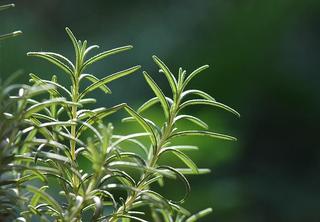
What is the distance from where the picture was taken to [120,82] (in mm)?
2303

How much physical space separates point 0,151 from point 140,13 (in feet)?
7.71

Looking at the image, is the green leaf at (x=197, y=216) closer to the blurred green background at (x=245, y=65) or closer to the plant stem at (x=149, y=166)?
the plant stem at (x=149, y=166)

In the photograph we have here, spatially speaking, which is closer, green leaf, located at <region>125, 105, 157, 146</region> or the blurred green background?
green leaf, located at <region>125, 105, 157, 146</region>

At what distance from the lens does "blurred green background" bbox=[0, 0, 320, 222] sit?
2.20 meters

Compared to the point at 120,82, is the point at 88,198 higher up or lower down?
higher up

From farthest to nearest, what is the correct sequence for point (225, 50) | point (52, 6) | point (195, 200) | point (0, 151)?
point (52, 6), point (225, 50), point (195, 200), point (0, 151)

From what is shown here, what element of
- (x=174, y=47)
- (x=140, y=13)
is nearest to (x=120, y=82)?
(x=174, y=47)

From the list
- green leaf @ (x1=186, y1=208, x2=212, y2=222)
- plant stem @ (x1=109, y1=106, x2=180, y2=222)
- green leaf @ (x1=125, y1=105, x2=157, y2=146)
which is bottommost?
green leaf @ (x1=186, y1=208, x2=212, y2=222)

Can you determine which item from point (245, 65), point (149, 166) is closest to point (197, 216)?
point (149, 166)

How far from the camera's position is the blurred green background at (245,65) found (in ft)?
7.22

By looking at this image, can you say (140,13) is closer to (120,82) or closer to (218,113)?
(120,82)

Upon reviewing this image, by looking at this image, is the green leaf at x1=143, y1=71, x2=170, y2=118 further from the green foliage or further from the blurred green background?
the blurred green background

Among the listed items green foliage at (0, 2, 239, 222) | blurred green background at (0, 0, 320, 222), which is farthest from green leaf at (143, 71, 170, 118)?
blurred green background at (0, 0, 320, 222)

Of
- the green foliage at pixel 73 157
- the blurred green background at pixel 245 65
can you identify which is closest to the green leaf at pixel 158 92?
the green foliage at pixel 73 157
